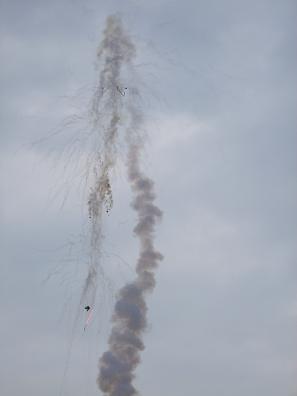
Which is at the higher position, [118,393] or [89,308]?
[89,308]

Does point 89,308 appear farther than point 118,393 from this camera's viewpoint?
No

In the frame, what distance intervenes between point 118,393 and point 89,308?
18305 millimetres

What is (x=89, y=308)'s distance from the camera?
81.9 metres

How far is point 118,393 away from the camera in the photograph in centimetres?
8962
